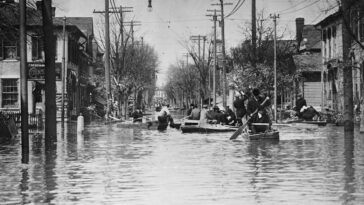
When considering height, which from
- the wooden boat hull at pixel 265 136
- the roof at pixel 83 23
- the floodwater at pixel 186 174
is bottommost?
the floodwater at pixel 186 174

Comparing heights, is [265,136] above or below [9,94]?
below

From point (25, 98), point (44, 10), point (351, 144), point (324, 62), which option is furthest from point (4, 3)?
point (324, 62)

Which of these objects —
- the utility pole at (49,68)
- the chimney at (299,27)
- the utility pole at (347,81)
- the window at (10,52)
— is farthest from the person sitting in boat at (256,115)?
the chimney at (299,27)

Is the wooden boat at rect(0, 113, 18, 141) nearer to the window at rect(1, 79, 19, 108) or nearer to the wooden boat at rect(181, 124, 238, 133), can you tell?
the wooden boat at rect(181, 124, 238, 133)

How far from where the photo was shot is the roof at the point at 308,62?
68.5 meters

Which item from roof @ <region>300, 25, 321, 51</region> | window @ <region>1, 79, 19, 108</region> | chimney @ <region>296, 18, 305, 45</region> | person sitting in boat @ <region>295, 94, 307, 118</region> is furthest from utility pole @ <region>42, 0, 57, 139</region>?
chimney @ <region>296, 18, 305, 45</region>

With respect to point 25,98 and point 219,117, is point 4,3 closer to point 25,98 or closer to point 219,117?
point 25,98

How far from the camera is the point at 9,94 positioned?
58.2m

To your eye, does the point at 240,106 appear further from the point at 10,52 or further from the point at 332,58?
the point at 10,52

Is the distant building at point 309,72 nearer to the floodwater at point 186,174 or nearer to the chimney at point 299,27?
the chimney at point 299,27

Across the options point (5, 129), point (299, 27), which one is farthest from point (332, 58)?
point (5, 129)

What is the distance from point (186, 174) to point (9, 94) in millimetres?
44182

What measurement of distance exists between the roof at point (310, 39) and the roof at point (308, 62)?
85cm

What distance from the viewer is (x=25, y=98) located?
746 inches
